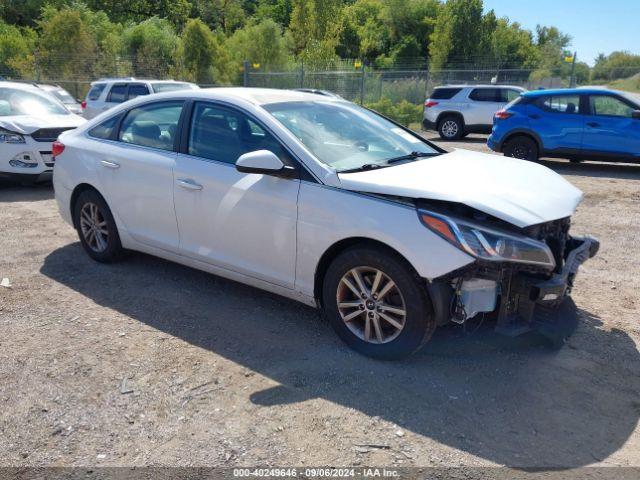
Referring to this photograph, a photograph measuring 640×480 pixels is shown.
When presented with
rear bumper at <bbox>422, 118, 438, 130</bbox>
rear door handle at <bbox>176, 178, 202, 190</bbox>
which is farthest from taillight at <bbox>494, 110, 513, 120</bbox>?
rear door handle at <bbox>176, 178, 202, 190</bbox>

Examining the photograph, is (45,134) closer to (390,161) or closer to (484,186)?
(390,161)

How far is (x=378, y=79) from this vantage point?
23.9m

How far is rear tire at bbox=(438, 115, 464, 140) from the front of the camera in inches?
747

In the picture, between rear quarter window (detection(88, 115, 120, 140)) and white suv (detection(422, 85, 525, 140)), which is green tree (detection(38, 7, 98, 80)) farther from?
rear quarter window (detection(88, 115, 120, 140))

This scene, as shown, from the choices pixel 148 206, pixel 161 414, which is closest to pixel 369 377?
pixel 161 414

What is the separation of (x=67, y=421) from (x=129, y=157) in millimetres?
2521

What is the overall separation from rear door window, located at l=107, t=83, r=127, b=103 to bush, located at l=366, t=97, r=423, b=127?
433 inches

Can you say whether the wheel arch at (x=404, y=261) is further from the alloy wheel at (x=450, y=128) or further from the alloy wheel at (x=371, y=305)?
the alloy wheel at (x=450, y=128)

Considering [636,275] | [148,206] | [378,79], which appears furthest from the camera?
[378,79]

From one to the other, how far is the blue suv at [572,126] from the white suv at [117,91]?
7888mm

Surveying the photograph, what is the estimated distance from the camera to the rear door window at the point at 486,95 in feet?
60.8

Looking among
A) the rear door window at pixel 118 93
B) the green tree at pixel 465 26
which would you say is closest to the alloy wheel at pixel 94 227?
the rear door window at pixel 118 93

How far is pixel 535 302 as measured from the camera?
3.51 meters

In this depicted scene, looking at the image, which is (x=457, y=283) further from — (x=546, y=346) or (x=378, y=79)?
(x=378, y=79)
